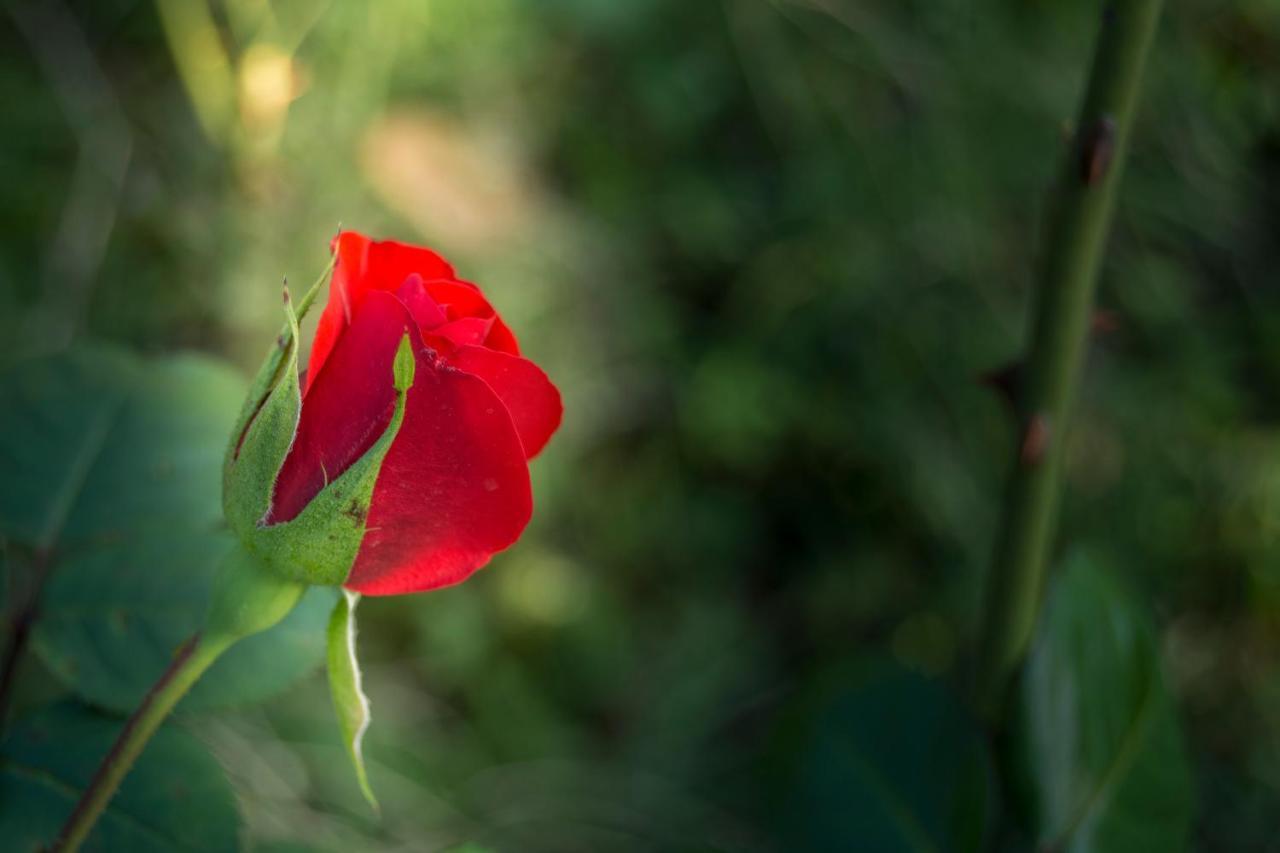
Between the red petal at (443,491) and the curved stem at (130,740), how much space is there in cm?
5

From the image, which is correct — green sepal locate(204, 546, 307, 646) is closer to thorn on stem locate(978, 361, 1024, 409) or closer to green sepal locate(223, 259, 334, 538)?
green sepal locate(223, 259, 334, 538)

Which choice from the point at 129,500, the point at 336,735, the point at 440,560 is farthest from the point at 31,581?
the point at 336,735

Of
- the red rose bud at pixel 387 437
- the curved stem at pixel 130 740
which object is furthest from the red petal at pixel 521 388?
the curved stem at pixel 130 740

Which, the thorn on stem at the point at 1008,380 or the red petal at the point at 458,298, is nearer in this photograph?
the red petal at the point at 458,298

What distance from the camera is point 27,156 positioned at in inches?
44.9

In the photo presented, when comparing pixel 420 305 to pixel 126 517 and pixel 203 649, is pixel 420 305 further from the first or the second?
pixel 126 517

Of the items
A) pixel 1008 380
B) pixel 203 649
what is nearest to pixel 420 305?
pixel 203 649

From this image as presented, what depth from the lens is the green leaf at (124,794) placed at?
0.35m

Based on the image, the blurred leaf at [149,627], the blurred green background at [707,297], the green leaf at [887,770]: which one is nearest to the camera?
the blurred leaf at [149,627]

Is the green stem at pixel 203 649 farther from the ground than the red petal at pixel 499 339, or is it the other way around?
the red petal at pixel 499 339

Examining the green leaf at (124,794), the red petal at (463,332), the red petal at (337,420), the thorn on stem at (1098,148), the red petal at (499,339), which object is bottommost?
the green leaf at (124,794)

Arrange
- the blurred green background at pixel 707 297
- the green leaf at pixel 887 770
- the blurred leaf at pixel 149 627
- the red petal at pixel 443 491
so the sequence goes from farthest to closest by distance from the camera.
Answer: the blurred green background at pixel 707 297 < the green leaf at pixel 887 770 < the blurred leaf at pixel 149 627 < the red petal at pixel 443 491

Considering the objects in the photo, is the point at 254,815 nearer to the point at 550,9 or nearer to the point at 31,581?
the point at 31,581

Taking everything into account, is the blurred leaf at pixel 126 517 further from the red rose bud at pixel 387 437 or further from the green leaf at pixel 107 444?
the red rose bud at pixel 387 437
